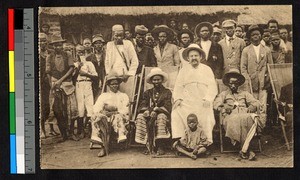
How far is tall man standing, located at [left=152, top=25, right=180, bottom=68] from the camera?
1.93m

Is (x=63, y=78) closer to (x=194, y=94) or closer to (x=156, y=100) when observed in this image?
(x=156, y=100)

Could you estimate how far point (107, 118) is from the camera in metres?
1.94

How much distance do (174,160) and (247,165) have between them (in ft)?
0.91

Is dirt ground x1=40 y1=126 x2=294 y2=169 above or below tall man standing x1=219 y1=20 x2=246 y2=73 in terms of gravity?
below

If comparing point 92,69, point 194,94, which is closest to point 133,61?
point 92,69

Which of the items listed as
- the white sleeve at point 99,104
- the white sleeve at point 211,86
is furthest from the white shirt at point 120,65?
the white sleeve at point 211,86

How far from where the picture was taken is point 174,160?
194cm

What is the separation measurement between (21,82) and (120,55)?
1.29 ft

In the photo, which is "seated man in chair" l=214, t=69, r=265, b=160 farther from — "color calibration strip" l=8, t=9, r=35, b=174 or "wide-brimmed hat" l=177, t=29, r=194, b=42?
"color calibration strip" l=8, t=9, r=35, b=174

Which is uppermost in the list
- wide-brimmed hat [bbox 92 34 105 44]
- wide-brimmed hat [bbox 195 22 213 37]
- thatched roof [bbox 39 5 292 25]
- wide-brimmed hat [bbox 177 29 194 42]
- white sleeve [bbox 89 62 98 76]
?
thatched roof [bbox 39 5 292 25]

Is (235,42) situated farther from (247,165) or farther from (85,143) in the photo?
(85,143)

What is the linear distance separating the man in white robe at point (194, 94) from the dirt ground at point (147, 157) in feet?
0.25

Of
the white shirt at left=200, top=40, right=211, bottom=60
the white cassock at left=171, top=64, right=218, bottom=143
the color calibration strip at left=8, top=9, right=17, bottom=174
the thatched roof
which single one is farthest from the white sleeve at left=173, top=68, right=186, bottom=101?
the color calibration strip at left=8, top=9, right=17, bottom=174
